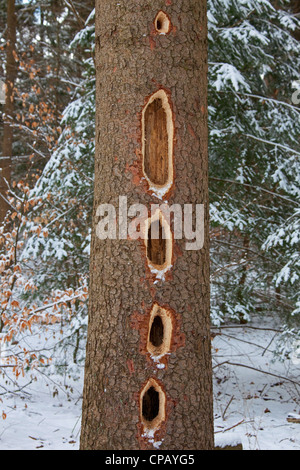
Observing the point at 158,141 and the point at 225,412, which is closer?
the point at 158,141

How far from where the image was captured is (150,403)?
2.58 m

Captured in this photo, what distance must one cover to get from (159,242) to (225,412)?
4522 mm

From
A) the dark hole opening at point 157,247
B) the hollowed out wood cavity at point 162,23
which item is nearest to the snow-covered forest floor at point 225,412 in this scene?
the dark hole opening at point 157,247

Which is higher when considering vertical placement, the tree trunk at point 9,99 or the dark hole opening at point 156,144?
the tree trunk at point 9,99

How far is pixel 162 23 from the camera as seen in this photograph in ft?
8.82

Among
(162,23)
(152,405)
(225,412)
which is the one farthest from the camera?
(225,412)

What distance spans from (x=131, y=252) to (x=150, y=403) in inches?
32.8

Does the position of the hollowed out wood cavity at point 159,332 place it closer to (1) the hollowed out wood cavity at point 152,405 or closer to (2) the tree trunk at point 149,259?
(2) the tree trunk at point 149,259

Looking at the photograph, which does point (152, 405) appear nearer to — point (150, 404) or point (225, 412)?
point (150, 404)

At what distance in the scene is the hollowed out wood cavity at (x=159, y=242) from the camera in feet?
8.50

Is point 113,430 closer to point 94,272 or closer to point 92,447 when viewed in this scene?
point 92,447

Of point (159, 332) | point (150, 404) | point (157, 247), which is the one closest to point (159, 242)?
point (157, 247)

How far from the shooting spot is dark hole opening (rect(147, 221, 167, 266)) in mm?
2609
